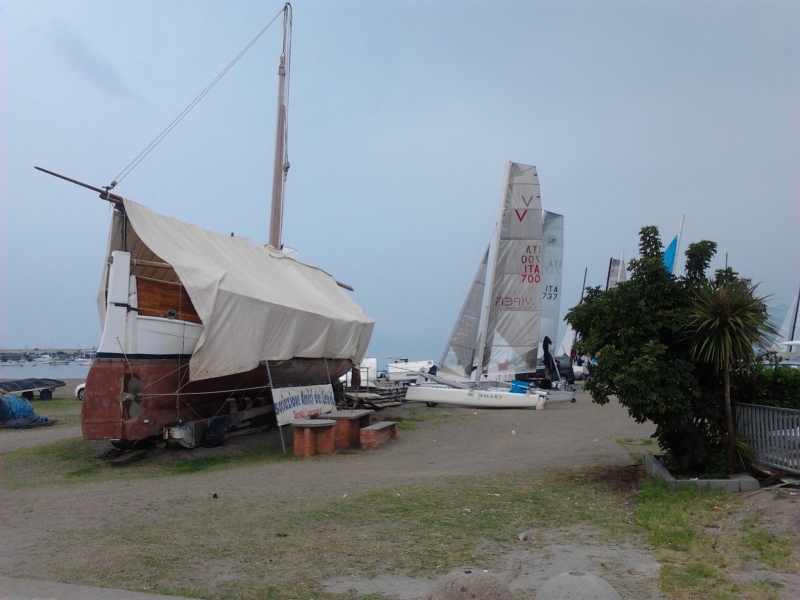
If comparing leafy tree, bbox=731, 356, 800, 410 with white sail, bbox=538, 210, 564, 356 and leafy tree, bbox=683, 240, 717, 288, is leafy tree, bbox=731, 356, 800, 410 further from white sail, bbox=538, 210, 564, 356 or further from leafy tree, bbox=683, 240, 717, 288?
white sail, bbox=538, 210, 564, 356

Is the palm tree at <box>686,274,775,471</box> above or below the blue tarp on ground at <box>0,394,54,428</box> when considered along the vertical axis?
above

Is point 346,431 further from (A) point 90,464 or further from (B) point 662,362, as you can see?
(B) point 662,362

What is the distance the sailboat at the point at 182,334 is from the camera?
514 inches

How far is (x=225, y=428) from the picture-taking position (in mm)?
15320

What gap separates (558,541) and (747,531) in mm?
2131

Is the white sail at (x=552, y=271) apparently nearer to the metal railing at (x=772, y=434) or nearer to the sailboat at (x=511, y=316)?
the sailboat at (x=511, y=316)

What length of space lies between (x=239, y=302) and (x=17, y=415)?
11.4 meters

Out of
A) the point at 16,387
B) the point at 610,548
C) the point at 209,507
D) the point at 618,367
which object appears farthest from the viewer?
the point at 16,387

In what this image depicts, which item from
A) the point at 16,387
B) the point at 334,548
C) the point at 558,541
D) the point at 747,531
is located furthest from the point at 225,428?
the point at 16,387

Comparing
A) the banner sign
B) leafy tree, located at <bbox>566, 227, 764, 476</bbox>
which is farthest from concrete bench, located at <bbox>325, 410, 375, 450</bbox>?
leafy tree, located at <bbox>566, 227, 764, 476</bbox>

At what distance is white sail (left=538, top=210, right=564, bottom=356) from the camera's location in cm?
3822

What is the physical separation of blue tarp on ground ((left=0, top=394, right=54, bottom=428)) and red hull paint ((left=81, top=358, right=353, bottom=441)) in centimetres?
788

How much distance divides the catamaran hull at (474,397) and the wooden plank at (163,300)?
13.0 meters

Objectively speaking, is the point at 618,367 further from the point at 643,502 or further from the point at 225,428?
the point at 225,428
